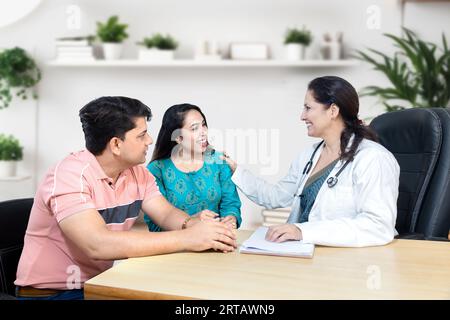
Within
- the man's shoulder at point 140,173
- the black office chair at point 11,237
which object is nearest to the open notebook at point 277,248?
the man's shoulder at point 140,173

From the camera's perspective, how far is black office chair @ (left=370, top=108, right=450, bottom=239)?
82.0 inches

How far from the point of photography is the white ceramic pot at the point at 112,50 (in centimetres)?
395

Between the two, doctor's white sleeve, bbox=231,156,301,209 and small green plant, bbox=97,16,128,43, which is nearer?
doctor's white sleeve, bbox=231,156,301,209

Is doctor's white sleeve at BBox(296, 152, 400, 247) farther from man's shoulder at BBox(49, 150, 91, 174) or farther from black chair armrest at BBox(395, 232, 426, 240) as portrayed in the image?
man's shoulder at BBox(49, 150, 91, 174)

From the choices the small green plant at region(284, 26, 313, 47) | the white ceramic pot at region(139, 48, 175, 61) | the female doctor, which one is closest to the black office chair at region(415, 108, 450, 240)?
the female doctor

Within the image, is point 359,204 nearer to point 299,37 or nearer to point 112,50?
point 299,37

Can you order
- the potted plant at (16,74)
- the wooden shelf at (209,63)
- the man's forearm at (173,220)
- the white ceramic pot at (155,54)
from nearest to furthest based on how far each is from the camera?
the man's forearm at (173,220) < the wooden shelf at (209,63) < the white ceramic pot at (155,54) < the potted plant at (16,74)

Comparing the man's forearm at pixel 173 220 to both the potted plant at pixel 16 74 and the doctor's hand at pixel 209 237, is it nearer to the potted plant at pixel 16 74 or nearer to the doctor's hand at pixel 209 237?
the doctor's hand at pixel 209 237

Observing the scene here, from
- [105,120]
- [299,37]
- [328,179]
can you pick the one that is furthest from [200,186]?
[299,37]

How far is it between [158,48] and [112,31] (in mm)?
356

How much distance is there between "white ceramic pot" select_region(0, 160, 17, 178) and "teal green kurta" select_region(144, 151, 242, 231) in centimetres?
222

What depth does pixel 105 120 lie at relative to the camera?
5.52 ft

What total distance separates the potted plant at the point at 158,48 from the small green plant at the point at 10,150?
1186 millimetres

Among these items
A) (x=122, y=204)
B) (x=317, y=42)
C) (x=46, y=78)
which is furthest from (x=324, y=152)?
(x=46, y=78)
